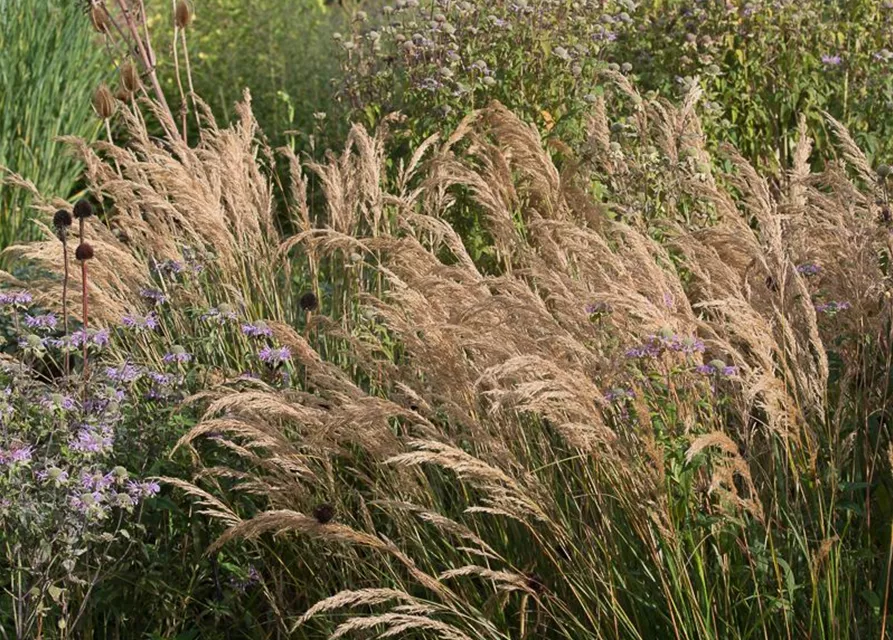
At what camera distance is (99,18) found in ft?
17.5

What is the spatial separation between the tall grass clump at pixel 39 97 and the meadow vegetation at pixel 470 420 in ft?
7.38

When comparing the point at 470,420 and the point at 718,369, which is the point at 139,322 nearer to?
the point at 470,420

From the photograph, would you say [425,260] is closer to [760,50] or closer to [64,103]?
[760,50]

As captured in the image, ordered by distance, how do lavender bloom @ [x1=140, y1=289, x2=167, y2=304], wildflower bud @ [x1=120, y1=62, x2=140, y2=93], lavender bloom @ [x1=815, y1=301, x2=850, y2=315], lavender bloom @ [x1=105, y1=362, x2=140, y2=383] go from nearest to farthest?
lavender bloom @ [x1=815, y1=301, x2=850, y2=315], lavender bloom @ [x1=105, y1=362, x2=140, y2=383], lavender bloom @ [x1=140, y1=289, x2=167, y2=304], wildflower bud @ [x1=120, y1=62, x2=140, y2=93]

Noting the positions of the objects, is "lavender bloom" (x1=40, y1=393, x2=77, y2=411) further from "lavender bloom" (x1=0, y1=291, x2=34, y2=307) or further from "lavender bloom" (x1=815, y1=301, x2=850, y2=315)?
"lavender bloom" (x1=815, y1=301, x2=850, y2=315)

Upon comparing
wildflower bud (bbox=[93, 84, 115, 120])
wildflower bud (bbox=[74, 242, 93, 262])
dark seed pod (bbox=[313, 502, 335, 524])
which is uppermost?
wildflower bud (bbox=[93, 84, 115, 120])

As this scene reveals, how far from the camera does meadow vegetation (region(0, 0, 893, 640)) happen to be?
287 centimetres

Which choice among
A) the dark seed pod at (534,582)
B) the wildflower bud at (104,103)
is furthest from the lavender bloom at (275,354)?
the wildflower bud at (104,103)

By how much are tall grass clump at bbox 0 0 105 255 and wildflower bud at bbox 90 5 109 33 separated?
1.36 metres

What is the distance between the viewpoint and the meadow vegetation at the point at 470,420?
9.41 feet

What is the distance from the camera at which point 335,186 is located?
4363 millimetres

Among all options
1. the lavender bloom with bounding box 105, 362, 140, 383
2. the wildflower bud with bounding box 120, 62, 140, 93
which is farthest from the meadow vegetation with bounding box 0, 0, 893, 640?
the wildflower bud with bounding box 120, 62, 140, 93

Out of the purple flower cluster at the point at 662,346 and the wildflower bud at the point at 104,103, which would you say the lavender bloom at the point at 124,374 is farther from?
the wildflower bud at the point at 104,103

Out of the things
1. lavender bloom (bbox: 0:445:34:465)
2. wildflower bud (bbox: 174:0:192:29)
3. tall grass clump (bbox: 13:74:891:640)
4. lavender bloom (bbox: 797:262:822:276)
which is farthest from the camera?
wildflower bud (bbox: 174:0:192:29)
